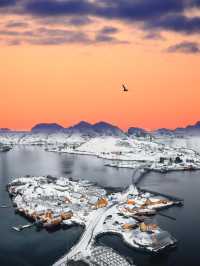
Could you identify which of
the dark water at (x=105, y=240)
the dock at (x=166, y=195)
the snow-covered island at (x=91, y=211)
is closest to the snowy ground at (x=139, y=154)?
the dock at (x=166, y=195)

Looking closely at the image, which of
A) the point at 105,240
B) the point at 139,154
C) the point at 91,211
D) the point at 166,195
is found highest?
the point at 139,154

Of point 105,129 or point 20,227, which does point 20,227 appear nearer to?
point 20,227

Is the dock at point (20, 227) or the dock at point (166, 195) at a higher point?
the dock at point (166, 195)

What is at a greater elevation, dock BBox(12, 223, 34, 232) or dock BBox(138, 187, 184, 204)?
dock BBox(138, 187, 184, 204)

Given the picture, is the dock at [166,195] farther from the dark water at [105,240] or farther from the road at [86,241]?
the road at [86,241]

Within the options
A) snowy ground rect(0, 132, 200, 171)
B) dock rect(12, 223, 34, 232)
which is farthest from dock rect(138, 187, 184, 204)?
snowy ground rect(0, 132, 200, 171)

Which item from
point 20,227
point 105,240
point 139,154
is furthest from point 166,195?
point 139,154

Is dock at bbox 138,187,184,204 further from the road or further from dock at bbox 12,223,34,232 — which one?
dock at bbox 12,223,34,232

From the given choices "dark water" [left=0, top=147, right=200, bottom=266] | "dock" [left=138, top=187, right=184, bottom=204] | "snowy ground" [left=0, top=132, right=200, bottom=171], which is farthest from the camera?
"snowy ground" [left=0, top=132, right=200, bottom=171]

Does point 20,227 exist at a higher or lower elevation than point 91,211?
lower
